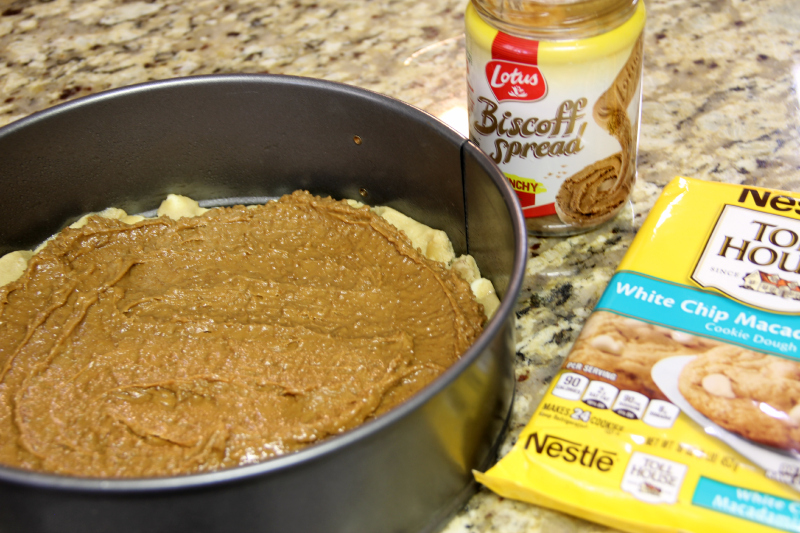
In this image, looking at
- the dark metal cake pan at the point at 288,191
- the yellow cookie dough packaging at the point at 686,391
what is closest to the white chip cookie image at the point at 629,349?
the yellow cookie dough packaging at the point at 686,391

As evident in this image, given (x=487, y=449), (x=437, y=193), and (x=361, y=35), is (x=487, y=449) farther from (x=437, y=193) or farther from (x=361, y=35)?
(x=361, y=35)

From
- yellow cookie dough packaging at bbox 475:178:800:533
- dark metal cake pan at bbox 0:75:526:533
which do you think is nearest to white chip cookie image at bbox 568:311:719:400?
yellow cookie dough packaging at bbox 475:178:800:533

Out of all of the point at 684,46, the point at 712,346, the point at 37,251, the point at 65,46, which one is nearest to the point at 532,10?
the point at 712,346

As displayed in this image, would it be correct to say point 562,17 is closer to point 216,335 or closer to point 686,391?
point 686,391

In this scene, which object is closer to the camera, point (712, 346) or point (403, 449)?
point (403, 449)

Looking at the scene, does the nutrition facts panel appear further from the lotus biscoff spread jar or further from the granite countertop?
the lotus biscoff spread jar

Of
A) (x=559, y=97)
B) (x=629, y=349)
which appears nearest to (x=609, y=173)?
(x=559, y=97)
